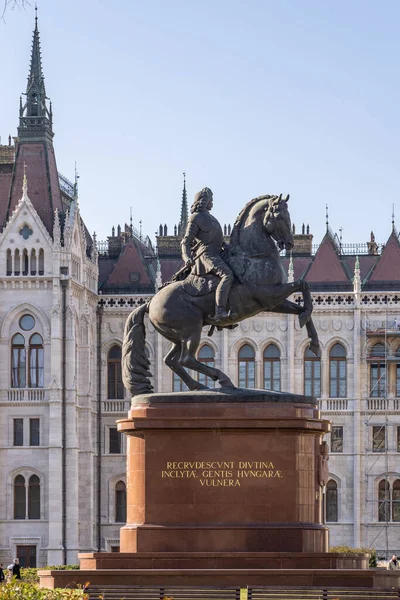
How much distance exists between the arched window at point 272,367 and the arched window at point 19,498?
13.8 metres

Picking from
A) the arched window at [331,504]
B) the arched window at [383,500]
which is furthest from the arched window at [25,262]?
the arched window at [383,500]

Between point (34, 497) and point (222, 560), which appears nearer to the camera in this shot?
point (222, 560)

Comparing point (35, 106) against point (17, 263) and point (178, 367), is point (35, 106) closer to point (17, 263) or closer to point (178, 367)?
point (17, 263)

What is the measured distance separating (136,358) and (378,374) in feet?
169

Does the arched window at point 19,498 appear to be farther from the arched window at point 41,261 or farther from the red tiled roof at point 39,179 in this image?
the red tiled roof at point 39,179

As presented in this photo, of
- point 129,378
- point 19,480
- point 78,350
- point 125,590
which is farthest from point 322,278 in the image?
point 125,590

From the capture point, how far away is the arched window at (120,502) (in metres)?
88.8

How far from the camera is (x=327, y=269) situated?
92.4m

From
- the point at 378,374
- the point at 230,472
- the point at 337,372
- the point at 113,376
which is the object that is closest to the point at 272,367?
the point at 337,372

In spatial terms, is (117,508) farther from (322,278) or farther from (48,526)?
(322,278)

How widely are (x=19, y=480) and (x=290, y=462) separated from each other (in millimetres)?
48711

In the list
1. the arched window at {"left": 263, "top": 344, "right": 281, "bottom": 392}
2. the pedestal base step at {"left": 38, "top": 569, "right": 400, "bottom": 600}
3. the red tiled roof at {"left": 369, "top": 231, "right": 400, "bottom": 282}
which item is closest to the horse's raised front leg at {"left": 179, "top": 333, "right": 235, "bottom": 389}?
the pedestal base step at {"left": 38, "top": 569, "right": 400, "bottom": 600}

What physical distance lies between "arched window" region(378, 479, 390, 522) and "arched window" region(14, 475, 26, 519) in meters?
18.0

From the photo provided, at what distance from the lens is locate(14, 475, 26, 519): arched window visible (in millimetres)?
83000
